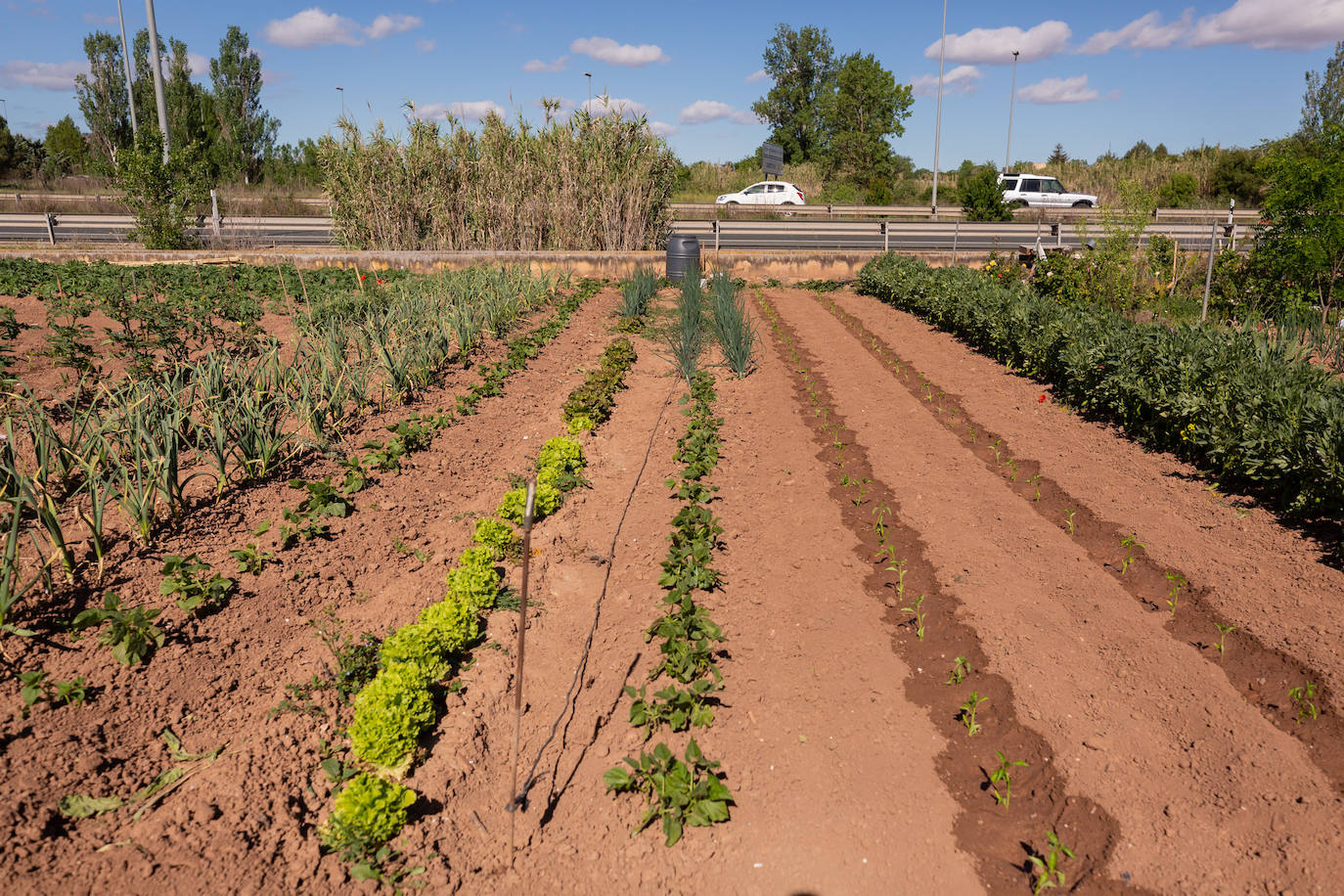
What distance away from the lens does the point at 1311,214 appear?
25.4 feet

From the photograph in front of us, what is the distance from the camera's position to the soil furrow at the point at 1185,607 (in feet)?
9.18

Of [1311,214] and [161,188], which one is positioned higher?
[161,188]

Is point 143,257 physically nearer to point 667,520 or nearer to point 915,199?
point 667,520

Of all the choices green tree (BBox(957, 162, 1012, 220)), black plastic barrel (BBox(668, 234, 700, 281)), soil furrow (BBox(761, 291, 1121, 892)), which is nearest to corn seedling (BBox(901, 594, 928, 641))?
soil furrow (BBox(761, 291, 1121, 892))

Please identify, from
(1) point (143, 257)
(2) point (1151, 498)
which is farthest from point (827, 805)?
(1) point (143, 257)

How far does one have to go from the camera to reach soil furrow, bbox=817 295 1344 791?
9.18ft

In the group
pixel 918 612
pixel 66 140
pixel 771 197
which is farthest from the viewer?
pixel 66 140

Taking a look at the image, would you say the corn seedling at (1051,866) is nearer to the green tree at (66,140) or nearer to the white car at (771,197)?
the white car at (771,197)

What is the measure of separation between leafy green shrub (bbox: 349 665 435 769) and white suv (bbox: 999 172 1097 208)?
1021 inches

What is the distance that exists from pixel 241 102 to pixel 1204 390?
40.2m

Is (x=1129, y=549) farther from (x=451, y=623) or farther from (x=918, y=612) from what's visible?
(x=451, y=623)

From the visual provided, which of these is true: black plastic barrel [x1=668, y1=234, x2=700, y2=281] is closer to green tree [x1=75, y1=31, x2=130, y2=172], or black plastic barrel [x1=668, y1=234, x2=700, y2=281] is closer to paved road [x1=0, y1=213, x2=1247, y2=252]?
paved road [x1=0, y1=213, x2=1247, y2=252]

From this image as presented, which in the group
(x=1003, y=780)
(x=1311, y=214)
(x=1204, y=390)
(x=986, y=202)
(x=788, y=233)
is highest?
(x=986, y=202)

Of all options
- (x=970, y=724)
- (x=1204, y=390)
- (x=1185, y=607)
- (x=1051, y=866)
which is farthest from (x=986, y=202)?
(x=1051, y=866)
